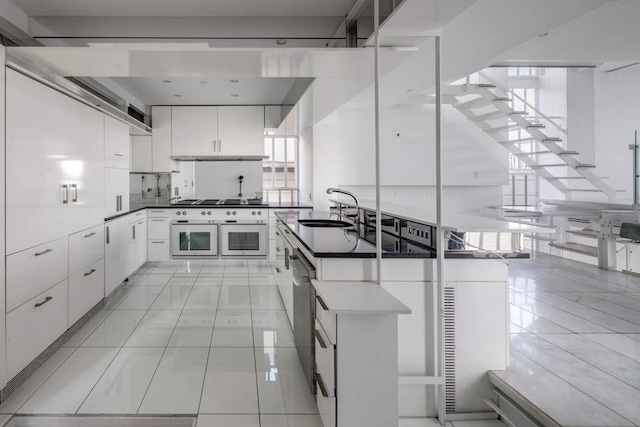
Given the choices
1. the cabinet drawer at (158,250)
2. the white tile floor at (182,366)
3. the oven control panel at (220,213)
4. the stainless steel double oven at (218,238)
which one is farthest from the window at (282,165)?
the white tile floor at (182,366)

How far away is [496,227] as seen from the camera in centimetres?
204

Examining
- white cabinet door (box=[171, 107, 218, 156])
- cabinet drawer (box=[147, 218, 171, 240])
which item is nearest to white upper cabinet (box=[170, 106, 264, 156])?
white cabinet door (box=[171, 107, 218, 156])

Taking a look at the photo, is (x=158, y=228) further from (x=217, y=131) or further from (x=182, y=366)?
(x=182, y=366)

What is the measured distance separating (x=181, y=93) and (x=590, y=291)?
18.0ft

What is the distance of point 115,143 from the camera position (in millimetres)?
4520

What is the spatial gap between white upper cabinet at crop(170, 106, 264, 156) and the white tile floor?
2770 mm

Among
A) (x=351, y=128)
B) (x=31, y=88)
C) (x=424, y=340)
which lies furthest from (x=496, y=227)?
(x=351, y=128)

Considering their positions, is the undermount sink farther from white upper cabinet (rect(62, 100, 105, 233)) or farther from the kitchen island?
white upper cabinet (rect(62, 100, 105, 233))

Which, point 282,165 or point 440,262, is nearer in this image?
point 440,262

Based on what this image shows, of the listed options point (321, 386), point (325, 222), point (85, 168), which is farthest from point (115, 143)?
point (321, 386)

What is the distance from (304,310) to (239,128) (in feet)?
15.5

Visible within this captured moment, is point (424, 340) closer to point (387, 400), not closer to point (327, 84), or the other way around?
point (387, 400)

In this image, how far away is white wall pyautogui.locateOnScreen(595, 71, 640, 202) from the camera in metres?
7.66

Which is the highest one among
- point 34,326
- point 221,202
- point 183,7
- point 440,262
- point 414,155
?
point 183,7
